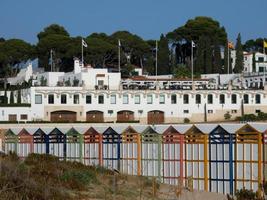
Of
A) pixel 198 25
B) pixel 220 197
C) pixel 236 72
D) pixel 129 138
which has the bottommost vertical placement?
pixel 220 197

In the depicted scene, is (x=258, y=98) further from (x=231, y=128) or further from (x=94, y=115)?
(x=231, y=128)

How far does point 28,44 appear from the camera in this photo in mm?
95875

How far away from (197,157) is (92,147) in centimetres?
515

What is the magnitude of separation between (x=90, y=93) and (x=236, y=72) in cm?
3034

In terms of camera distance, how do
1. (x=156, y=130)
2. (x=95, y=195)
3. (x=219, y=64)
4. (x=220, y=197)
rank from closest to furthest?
(x=95, y=195) < (x=220, y=197) < (x=156, y=130) < (x=219, y=64)

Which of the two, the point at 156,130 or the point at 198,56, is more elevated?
the point at 198,56

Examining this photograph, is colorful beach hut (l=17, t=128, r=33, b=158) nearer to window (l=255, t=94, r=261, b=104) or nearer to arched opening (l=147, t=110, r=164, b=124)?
arched opening (l=147, t=110, r=164, b=124)

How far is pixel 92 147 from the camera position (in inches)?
1035

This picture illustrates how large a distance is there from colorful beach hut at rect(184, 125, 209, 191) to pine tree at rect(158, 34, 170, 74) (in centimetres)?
7126

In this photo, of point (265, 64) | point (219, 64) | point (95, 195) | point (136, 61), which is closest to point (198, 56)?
point (219, 64)

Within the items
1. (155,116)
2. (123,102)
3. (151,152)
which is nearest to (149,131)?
(151,152)

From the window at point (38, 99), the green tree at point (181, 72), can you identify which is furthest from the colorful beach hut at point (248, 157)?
the green tree at point (181, 72)

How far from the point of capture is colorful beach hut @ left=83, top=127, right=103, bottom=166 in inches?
1013

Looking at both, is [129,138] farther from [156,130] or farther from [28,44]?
[28,44]
